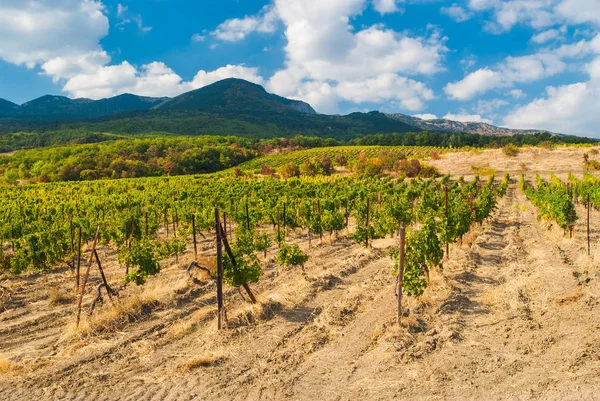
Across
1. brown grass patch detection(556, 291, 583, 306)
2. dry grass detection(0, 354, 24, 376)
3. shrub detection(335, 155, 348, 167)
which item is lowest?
dry grass detection(0, 354, 24, 376)

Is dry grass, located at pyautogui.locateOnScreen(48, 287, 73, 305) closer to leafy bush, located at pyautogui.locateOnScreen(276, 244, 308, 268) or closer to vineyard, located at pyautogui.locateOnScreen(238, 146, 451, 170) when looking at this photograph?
leafy bush, located at pyautogui.locateOnScreen(276, 244, 308, 268)

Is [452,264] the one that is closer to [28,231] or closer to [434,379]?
[434,379]

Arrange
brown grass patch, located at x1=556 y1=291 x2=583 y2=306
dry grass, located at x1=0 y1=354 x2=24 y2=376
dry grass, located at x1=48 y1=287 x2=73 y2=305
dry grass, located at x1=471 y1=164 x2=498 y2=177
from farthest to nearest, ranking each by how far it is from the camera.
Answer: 1. dry grass, located at x1=471 y1=164 x2=498 y2=177
2. dry grass, located at x1=48 y1=287 x2=73 y2=305
3. brown grass patch, located at x1=556 y1=291 x2=583 y2=306
4. dry grass, located at x1=0 y1=354 x2=24 y2=376

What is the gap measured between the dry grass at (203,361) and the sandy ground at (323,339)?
26mm

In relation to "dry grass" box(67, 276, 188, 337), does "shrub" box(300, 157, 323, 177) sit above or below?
above

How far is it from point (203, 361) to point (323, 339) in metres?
2.57

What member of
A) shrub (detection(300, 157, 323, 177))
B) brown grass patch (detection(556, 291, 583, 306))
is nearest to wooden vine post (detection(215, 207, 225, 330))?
brown grass patch (detection(556, 291, 583, 306))

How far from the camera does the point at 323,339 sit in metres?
8.31

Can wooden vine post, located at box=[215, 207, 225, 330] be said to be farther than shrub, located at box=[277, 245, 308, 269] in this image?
No

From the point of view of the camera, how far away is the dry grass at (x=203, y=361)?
720 centimetres

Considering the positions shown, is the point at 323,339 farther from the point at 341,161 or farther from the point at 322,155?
the point at 322,155

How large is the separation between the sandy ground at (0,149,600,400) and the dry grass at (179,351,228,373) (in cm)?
3

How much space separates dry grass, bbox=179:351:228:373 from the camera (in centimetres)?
720

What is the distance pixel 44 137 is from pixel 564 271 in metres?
191
